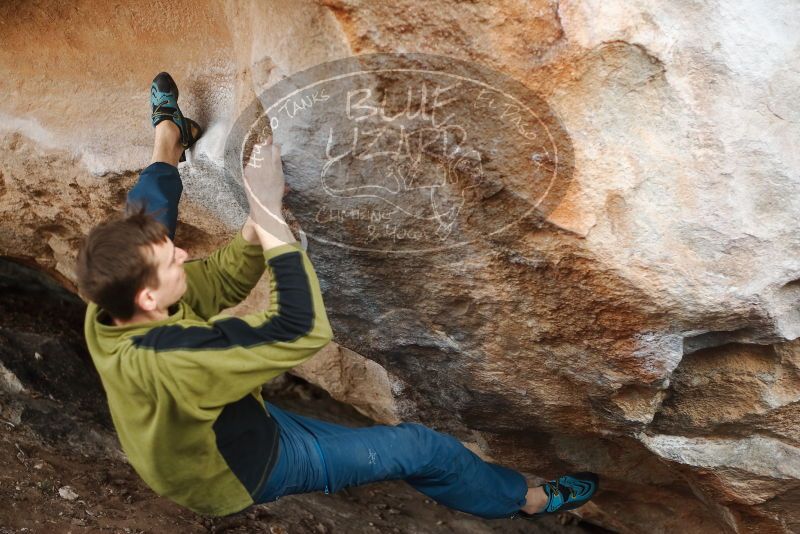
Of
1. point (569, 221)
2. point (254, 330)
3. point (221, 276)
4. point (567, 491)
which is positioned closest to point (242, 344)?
point (254, 330)

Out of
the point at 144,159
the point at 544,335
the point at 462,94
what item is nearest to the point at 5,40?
the point at 144,159

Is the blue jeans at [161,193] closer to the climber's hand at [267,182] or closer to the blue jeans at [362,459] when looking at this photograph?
the climber's hand at [267,182]

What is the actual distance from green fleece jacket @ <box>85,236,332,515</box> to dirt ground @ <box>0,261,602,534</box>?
940mm

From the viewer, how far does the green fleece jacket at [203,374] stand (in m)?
1.67

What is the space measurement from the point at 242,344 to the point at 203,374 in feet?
0.33

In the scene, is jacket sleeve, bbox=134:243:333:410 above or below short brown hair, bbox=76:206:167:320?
below

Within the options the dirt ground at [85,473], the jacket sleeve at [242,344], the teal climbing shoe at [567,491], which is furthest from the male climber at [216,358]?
the dirt ground at [85,473]

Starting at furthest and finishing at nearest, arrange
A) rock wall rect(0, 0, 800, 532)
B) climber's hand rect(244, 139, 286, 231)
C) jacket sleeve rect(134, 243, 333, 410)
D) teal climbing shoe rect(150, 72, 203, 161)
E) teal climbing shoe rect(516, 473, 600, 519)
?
teal climbing shoe rect(516, 473, 600, 519)
teal climbing shoe rect(150, 72, 203, 161)
climber's hand rect(244, 139, 286, 231)
rock wall rect(0, 0, 800, 532)
jacket sleeve rect(134, 243, 333, 410)

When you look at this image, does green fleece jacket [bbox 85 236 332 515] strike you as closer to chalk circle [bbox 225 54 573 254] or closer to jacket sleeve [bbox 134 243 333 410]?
jacket sleeve [bbox 134 243 333 410]

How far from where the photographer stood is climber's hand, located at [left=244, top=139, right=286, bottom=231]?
6.35 feet

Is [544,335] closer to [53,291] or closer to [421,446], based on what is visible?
[421,446]

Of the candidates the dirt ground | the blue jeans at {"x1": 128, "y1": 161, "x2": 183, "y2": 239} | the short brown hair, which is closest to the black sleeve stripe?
the short brown hair

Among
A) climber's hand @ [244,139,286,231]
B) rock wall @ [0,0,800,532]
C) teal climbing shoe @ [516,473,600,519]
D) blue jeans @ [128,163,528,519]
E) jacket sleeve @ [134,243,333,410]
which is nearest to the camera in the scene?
jacket sleeve @ [134,243,333,410]

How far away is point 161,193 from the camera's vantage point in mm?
2070
